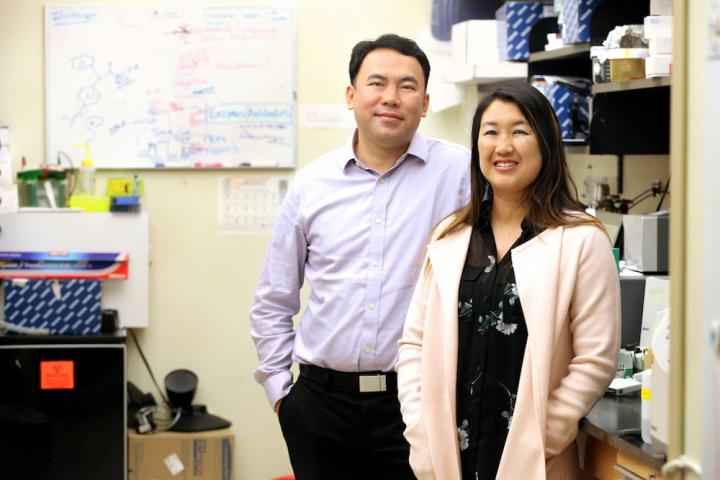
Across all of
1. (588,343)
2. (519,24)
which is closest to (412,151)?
(588,343)

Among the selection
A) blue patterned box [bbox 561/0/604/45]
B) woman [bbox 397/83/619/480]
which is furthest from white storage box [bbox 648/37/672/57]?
woman [bbox 397/83/619/480]

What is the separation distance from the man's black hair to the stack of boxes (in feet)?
1.98

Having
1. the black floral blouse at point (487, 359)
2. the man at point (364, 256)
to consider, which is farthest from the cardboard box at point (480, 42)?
the black floral blouse at point (487, 359)

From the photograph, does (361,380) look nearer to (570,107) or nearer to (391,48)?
(391,48)

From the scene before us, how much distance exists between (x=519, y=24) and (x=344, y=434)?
187 cm

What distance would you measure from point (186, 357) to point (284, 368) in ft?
5.54

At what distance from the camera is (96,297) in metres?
4.07

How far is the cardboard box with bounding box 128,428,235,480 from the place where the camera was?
420 centimetres

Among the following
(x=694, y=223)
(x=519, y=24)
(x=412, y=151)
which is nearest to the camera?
(x=694, y=223)

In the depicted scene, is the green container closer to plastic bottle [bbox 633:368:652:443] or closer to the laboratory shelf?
the laboratory shelf

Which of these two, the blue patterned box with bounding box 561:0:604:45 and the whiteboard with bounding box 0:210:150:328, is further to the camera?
the whiteboard with bounding box 0:210:150:328

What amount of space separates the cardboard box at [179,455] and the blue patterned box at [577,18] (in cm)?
210

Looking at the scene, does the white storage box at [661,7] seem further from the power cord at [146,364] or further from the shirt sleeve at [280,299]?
the power cord at [146,364]

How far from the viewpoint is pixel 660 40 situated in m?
2.77
